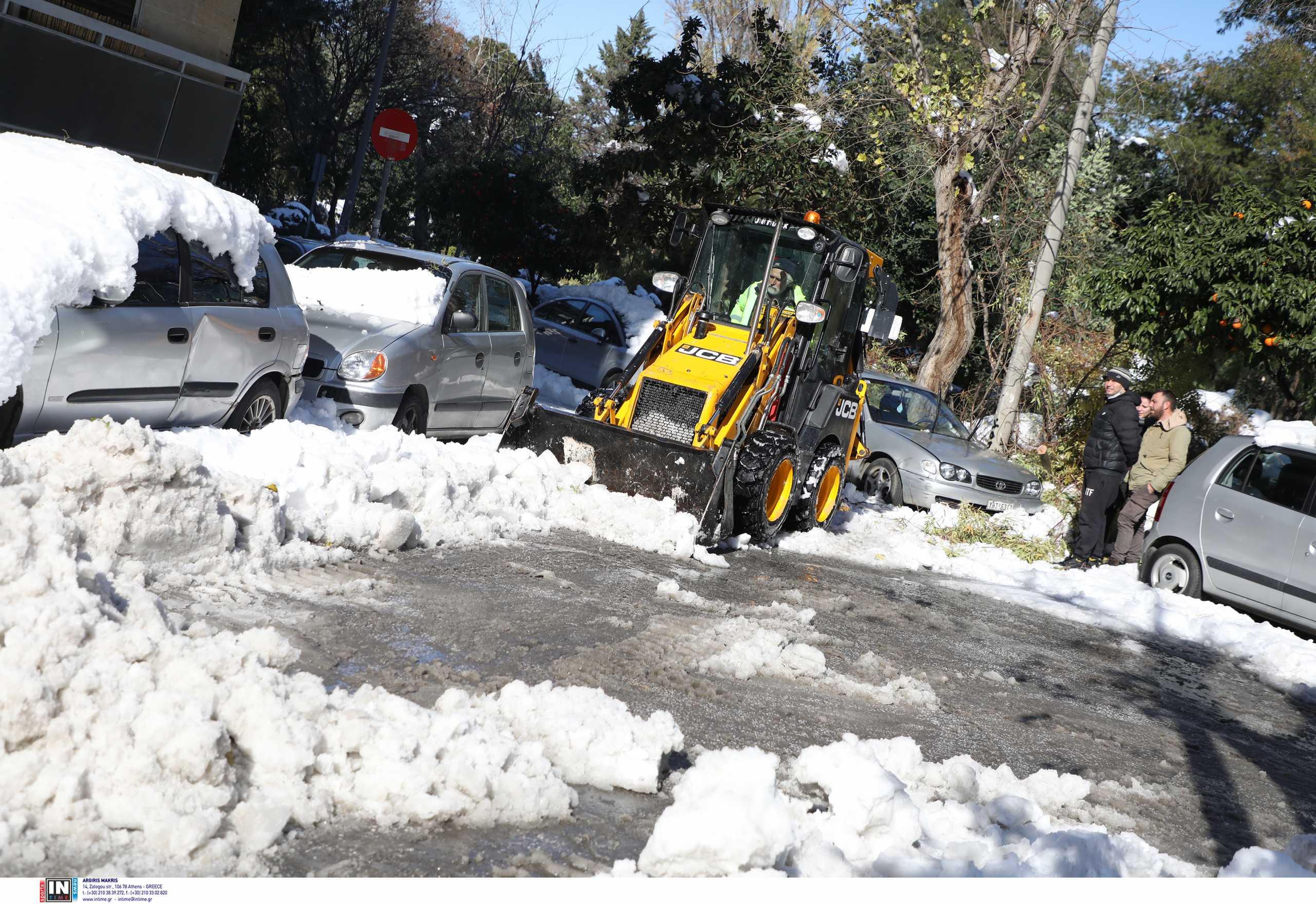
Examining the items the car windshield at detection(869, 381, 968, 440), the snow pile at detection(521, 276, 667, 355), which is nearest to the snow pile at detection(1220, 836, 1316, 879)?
the car windshield at detection(869, 381, 968, 440)

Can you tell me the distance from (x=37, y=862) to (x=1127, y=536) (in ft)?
35.2

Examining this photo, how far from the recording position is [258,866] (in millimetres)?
3232

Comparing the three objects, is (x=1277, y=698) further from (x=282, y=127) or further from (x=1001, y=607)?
(x=282, y=127)

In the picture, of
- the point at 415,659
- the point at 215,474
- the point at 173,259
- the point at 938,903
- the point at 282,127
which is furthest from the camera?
the point at 282,127

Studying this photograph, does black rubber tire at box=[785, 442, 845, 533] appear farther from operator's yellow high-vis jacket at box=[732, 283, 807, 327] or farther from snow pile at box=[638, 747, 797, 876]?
snow pile at box=[638, 747, 797, 876]

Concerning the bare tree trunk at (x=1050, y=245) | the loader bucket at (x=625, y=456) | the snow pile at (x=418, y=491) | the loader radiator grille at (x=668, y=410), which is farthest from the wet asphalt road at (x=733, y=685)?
the bare tree trunk at (x=1050, y=245)

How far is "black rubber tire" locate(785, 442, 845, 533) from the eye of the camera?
10.8 m

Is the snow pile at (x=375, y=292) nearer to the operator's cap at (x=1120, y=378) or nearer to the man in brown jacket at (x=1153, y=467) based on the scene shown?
the operator's cap at (x=1120, y=378)

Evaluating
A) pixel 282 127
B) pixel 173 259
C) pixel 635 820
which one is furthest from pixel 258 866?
pixel 282 127

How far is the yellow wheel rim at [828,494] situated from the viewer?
1123cm

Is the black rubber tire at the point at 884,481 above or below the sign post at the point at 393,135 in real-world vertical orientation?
below

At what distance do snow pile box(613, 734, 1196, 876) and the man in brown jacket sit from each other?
7466 mm

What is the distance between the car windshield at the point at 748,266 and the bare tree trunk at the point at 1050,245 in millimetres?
7203

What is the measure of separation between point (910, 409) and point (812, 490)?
193 inches
